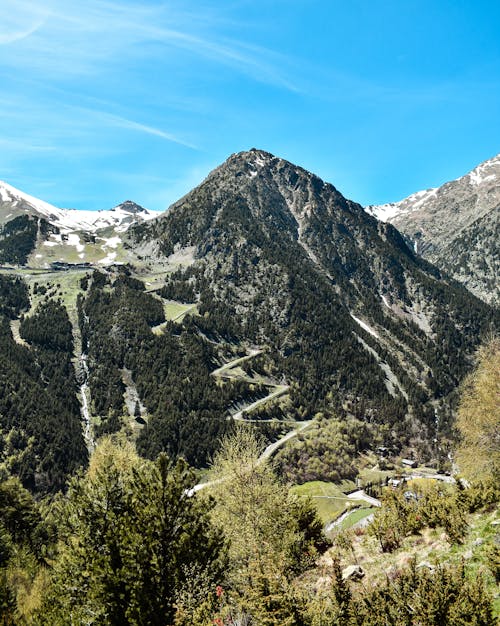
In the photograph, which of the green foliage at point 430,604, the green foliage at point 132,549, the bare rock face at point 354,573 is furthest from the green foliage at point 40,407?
the green foliage at point 430,604

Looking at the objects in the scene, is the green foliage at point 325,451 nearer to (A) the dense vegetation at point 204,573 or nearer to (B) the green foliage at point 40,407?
(B) the green foliage at point 40,407

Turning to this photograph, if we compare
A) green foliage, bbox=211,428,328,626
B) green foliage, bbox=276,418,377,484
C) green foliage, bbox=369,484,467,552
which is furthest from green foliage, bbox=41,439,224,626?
green foliage, bbox=276,418,377,484

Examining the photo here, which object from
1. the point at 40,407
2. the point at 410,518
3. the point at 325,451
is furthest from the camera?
the point at 325,451

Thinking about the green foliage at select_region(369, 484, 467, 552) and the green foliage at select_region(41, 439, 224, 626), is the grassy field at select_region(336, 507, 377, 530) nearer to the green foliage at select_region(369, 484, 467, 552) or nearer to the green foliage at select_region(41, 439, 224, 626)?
the green foliage at select_region(369, 484, 467, 552)

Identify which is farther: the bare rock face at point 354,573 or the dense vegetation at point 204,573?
the bare rock face at point 354,573

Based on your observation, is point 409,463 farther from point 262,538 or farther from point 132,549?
point 132,549

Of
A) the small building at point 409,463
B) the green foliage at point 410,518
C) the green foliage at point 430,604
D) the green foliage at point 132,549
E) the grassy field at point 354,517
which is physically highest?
the green foliage at point 132,549

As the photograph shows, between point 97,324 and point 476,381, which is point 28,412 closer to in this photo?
point 97,324

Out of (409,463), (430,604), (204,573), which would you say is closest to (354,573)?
(204,573)

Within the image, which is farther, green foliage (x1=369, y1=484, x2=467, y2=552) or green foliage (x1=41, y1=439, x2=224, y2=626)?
green foliage (x1=369, y1=484, x2=467, y2=552)

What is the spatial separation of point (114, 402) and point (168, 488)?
438 ft

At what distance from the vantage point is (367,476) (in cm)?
13112

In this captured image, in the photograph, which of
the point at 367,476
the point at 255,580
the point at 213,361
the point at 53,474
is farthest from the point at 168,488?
the point at 213,361

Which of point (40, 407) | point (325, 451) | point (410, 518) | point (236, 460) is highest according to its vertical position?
point (40, 407)
